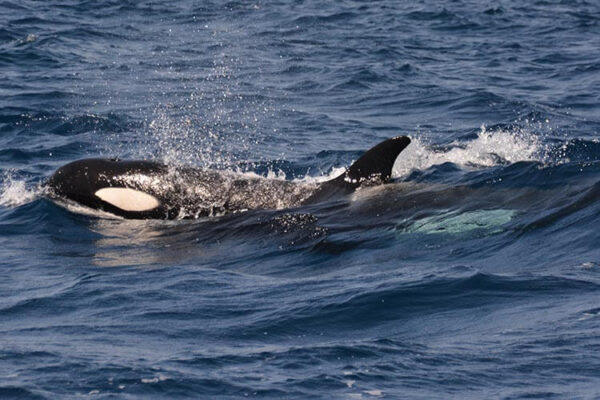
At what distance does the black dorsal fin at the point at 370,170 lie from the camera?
473 inches

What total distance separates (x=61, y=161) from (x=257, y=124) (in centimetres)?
367

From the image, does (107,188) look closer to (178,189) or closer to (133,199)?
(133,199)

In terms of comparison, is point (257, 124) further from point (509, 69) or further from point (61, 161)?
point (509, 69)

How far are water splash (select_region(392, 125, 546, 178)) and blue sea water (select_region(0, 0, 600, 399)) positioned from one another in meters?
0.07

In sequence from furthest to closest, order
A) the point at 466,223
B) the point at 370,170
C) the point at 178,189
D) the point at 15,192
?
the point at 15,192 < the point at 178,189 < the point at 370,170 < the point at 466,223

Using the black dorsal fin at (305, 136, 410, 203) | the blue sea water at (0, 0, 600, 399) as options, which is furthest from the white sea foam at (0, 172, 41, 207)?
the black dorsal fin at (305, 136, 410, 203)

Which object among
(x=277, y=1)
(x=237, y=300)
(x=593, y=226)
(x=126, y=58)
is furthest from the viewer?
(x=277, y=1)

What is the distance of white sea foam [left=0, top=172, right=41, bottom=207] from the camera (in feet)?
43.9

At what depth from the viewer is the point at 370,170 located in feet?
40.1

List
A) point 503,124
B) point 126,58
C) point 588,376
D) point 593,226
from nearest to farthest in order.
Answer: point 588,376, point 593,226, point 503,124, point 126,58

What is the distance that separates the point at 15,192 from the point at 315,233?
4.53 m

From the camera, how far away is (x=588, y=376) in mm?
6855

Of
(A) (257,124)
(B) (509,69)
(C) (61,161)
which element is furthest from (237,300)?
(B) (509,69)

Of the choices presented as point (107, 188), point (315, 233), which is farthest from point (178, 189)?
point (315, 233)
